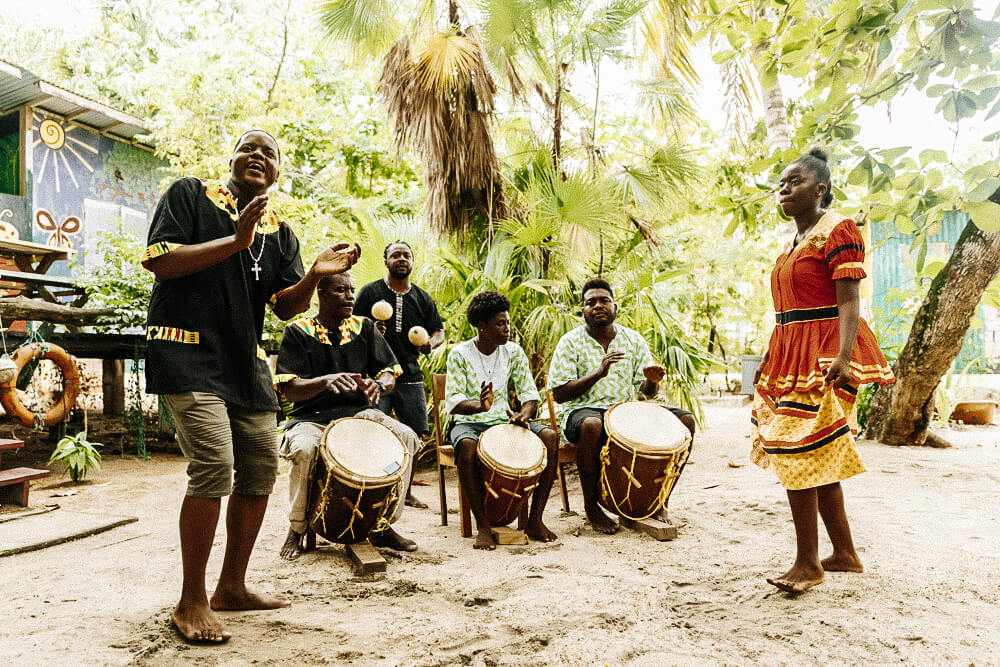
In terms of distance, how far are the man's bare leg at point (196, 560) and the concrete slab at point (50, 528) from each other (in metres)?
2.00

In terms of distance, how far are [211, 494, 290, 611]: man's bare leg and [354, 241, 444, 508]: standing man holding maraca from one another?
191 cm

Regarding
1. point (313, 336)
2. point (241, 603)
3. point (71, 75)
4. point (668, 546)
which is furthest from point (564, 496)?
point (71, 75)

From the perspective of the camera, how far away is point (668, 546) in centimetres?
375

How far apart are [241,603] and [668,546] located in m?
2.16

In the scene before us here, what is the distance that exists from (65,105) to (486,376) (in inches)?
365

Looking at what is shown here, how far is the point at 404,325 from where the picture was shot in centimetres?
493

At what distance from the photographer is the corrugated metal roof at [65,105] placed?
9109mm

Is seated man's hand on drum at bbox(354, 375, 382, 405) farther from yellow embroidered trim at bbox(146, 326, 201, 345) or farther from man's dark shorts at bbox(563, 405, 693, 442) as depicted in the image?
man's dark shorts at bbox(563, 405, 693, 442)

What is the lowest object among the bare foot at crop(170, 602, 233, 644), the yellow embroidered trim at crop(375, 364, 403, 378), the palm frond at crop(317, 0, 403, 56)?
the bare foot at crop(170, 602, 233, 644)

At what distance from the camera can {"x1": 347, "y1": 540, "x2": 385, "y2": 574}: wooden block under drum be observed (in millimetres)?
3283

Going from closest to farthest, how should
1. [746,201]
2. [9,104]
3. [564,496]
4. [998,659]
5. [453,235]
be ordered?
[998,659] → [746,201] → [564,496] → [453,235] → [9,104]

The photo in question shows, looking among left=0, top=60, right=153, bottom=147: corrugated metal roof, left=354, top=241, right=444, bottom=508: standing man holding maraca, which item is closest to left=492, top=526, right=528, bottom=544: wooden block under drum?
left=354, top=241, right=444, bottom=508: standing man holding maraca

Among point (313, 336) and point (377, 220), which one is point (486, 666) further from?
point (377, 220)

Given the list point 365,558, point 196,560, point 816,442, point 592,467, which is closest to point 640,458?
point 592,467
